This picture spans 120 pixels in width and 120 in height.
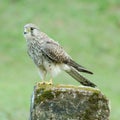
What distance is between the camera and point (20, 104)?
1592cm

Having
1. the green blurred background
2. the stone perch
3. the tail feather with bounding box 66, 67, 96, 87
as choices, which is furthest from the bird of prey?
the green blurred background

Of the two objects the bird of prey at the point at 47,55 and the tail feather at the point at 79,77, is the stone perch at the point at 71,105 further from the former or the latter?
the bird of prey at the point at 47,55

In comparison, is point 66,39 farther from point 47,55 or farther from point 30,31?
point 30,31

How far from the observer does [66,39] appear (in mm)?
26531

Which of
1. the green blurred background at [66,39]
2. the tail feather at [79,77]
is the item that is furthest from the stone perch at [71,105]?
the green blurred background at [66,39]

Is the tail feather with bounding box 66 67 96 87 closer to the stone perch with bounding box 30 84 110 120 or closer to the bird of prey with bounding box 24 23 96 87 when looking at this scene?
the bird of prey with bounding box 24 23 96 87

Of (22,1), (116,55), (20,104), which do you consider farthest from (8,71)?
(22,1)

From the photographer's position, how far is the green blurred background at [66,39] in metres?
19.7

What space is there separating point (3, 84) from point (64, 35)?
26.7 feet

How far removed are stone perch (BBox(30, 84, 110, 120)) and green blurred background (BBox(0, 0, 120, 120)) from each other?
9.62 metres

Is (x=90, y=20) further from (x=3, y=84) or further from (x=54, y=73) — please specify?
(x=54, y=73)

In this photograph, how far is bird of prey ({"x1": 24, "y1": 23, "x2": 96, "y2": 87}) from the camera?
7824mm

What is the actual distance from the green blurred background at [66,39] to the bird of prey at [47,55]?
7984mm

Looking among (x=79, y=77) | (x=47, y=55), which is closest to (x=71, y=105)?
(x=79, y=77)
